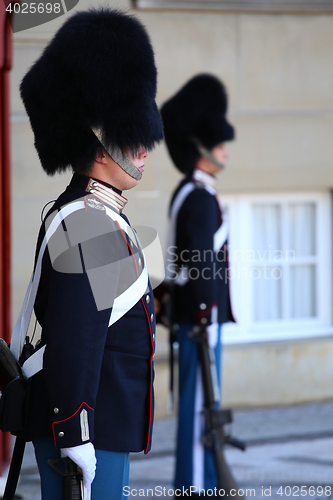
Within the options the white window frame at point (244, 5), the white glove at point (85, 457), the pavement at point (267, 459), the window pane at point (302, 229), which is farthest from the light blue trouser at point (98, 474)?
the window pane at point (302, 229)

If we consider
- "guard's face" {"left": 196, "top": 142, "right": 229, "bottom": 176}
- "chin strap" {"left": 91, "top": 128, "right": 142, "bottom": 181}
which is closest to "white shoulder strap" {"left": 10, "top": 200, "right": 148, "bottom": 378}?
"chin strap" {"left": 91, "top": 128, "right": 142, "bottom": 181}

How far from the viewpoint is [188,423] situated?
312 centimetres

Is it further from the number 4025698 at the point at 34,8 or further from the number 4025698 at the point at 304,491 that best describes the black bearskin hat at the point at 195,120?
the number 4025698 at the point at 304,491

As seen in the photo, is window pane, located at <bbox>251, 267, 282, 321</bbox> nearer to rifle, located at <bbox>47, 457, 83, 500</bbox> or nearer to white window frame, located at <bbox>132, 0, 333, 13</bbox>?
white window frame, located at <bbox>132, 0, 333, 13</bbox>

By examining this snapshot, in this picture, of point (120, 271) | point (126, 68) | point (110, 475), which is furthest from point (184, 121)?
point (110, 475)

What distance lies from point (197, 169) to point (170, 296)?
0.75 m

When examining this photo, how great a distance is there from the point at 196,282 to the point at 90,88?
5.12ft

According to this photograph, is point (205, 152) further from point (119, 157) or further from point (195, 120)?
point (119, 157)

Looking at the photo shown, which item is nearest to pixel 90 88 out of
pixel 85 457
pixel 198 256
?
pixel 85 457

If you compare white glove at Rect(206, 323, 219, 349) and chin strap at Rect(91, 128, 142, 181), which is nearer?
chin strap at Rect(91, 128, 142, 181)

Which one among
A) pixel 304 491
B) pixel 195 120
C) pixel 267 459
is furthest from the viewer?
pixel 267 459

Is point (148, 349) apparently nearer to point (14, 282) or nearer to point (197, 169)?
point (197, 169)

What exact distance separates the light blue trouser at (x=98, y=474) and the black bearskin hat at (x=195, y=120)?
2.07 meters

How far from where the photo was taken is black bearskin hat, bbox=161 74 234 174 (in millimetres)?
3479
